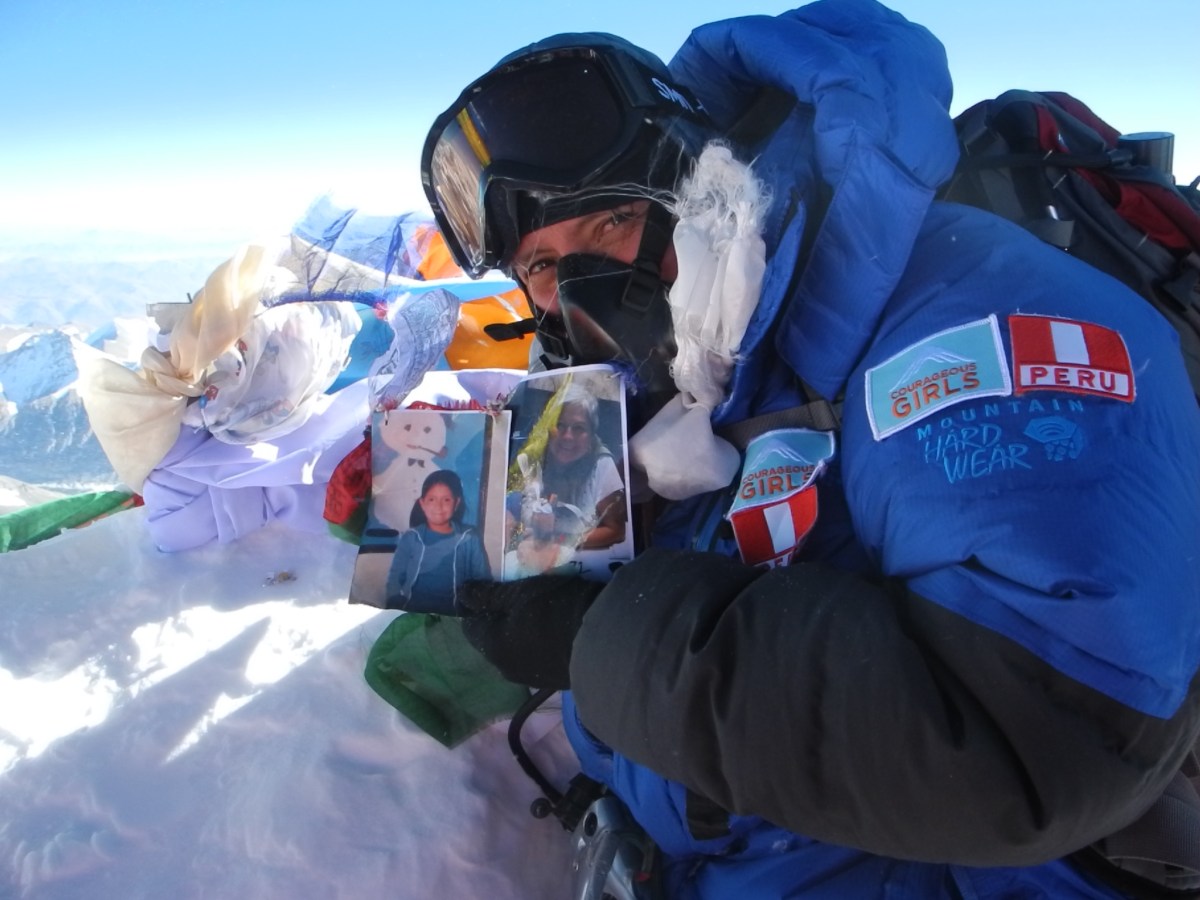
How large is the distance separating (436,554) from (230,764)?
2.26 feet

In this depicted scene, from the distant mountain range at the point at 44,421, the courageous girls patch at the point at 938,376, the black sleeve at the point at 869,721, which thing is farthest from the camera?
the distant mountain range at the point at 44,421

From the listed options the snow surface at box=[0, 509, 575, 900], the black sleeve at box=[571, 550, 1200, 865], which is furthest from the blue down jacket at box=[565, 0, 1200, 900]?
the snow surface at box=[0, 509, 575, 900]

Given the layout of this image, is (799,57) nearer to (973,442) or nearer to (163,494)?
(973,442)

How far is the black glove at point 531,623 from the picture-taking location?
0.98 m

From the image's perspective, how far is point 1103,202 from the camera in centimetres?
108

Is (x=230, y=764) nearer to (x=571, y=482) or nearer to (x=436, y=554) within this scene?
(x=436, y=554)

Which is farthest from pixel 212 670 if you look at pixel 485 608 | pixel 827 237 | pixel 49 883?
pixel 827 237

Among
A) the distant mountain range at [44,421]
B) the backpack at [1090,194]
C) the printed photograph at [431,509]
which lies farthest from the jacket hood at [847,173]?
the distant mountain range at [44,421]

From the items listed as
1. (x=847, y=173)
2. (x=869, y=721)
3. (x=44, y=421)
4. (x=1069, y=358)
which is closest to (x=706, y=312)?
(x=847, y=173)

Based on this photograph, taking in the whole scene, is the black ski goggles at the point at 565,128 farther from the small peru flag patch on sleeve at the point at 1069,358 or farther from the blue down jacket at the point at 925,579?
the small peru flag patch on sleeve at the point at 1069,358

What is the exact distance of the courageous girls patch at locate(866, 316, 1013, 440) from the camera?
2.43ft

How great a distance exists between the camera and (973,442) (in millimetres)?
713

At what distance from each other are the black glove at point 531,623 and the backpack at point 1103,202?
69 centimetres

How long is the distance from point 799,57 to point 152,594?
1.94m
